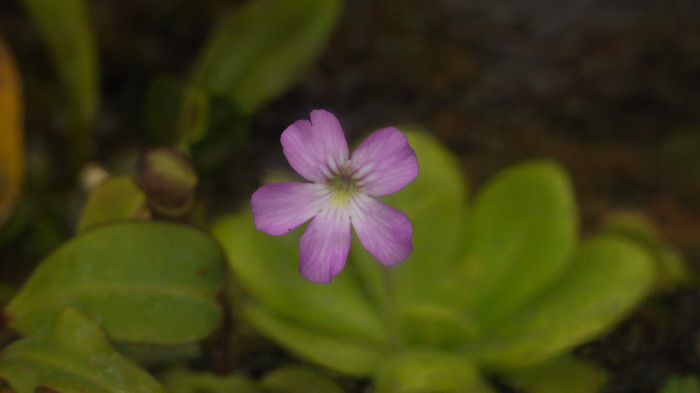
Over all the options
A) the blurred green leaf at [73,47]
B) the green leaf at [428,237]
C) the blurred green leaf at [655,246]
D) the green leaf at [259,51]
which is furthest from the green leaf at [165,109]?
the blurred green leaf at [655,246]

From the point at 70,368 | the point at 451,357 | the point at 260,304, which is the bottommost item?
the point at 70,368

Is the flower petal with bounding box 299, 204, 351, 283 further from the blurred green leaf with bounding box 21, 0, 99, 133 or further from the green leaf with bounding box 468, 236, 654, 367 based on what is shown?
the blurred green leaf with bounding box 21, 0, 99, 133

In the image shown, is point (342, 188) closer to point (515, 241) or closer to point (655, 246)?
point (515, 241)

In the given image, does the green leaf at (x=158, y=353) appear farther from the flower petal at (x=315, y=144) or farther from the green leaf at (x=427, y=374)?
the flower petal at (x=315, y=144)

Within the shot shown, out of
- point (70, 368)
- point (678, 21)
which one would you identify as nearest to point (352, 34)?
point (678, 21)

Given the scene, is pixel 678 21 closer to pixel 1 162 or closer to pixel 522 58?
pixel 522 58

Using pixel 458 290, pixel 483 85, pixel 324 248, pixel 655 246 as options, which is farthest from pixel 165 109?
pixel 655 246

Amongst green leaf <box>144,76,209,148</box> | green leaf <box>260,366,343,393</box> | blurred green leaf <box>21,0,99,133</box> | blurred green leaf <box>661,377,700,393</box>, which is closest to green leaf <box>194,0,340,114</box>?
green leaf <box>144,76,209,148</box>
